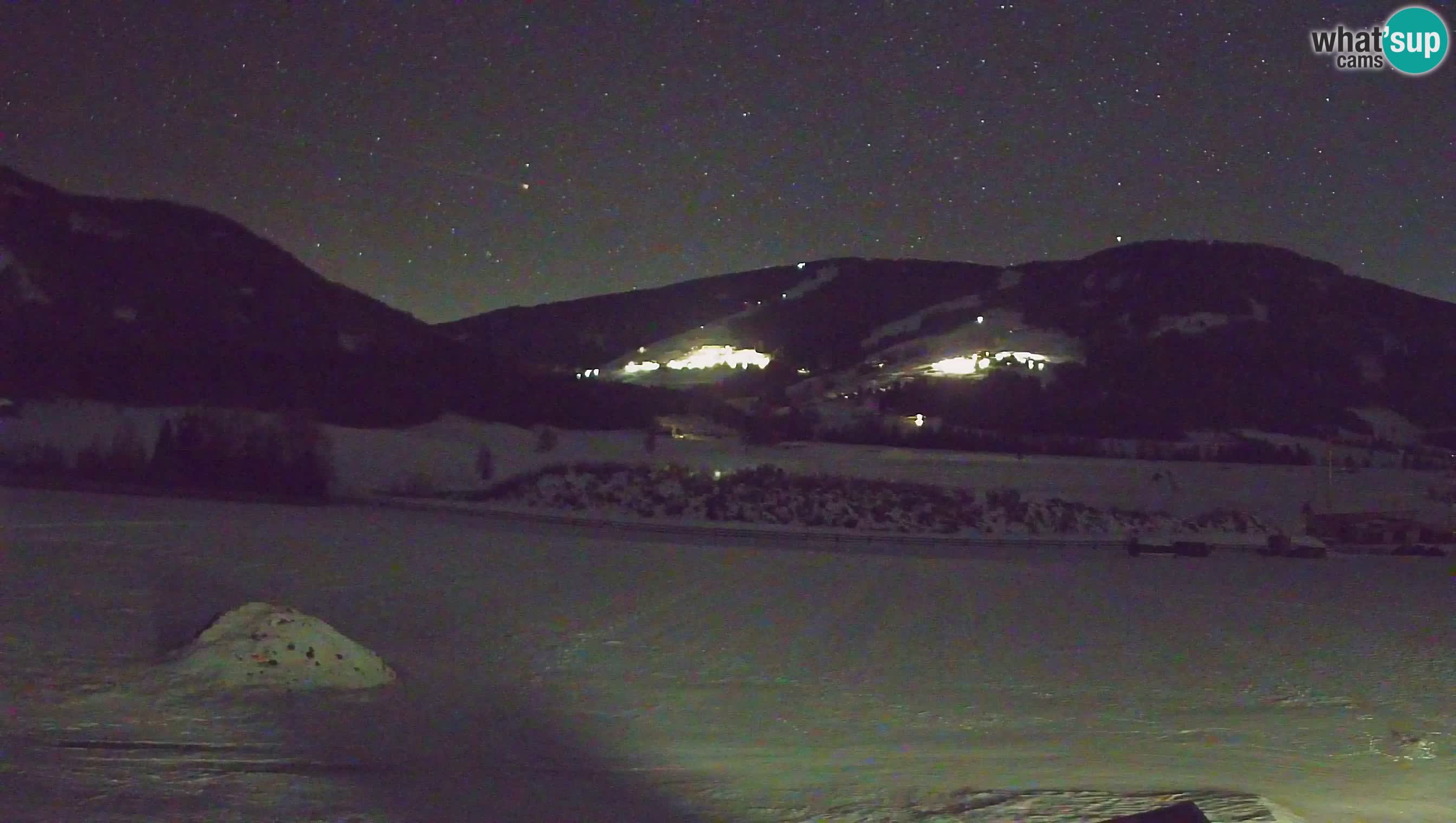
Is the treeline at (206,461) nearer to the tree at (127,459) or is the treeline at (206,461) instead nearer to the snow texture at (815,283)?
the tree at (127,459)

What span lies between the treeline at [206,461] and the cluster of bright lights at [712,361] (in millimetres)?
61492

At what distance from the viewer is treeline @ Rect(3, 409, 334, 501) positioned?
82.8 feet

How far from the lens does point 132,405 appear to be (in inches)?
1639

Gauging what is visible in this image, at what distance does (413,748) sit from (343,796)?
1.22m

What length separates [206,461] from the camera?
26.3 meters

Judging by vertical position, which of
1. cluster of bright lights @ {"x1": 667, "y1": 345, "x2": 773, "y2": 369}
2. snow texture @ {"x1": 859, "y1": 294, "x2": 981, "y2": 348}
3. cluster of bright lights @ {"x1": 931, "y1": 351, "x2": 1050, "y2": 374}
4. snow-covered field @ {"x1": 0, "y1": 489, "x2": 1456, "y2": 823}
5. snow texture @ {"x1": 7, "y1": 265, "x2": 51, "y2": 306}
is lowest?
snow-covered field @ {"x1": 0, "y1": 489, "x2": 1456, "y2": 823}

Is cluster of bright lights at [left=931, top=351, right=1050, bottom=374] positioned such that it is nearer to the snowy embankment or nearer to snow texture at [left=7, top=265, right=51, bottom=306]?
the snowy embankment

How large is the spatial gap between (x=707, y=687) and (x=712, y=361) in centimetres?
8449

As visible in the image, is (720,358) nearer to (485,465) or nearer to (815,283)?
(815,283)

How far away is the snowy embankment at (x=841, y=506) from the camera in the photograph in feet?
83.3

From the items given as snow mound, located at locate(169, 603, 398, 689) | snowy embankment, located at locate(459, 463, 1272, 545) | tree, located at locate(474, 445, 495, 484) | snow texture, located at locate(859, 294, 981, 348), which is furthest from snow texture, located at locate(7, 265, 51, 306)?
snow mound, located at locate(169, 603, 398, 689)

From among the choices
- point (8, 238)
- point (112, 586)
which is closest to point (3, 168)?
point (8, 238)

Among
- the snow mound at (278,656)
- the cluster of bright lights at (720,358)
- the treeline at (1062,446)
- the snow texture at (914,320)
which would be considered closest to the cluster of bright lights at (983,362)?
the cluster of bright lights at (720,358)

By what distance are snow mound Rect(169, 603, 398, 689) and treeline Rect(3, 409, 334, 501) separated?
50.0 ft
